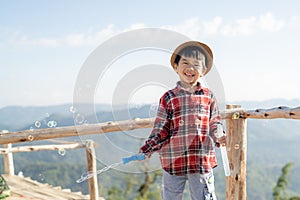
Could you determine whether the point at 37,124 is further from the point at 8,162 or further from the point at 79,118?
the point at 8,162

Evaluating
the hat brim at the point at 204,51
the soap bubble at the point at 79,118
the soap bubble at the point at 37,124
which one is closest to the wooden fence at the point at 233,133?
the soap bubble at the point at 79,118

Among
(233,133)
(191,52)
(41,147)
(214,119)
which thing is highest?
(191,52)

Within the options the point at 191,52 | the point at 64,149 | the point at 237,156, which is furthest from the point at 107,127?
the point at 64,149

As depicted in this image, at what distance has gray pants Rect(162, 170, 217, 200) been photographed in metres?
1.84

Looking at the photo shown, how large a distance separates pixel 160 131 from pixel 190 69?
326mm

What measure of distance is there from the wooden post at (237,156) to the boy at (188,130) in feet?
3.21

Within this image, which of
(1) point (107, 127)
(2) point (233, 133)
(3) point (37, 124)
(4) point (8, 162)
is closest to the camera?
(1) point (107, 127)

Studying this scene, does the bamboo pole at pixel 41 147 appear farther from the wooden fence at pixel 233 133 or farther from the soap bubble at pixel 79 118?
the soap bubble at pixel 79 118

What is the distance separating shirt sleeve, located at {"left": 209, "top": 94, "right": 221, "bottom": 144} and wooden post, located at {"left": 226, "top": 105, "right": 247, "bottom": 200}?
894 millimetres

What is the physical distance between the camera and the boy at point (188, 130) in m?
1.81

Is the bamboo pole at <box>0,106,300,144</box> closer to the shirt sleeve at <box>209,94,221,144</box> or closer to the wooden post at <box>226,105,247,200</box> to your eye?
the wooden post at <box>226,105,247,200</box>

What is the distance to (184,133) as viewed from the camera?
1.81 m

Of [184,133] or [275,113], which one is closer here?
[184,133]

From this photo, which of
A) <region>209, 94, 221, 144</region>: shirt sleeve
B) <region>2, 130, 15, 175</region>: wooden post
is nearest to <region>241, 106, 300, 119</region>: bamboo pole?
<region>209, 94, 221, 144</region>: shirt sleeve
